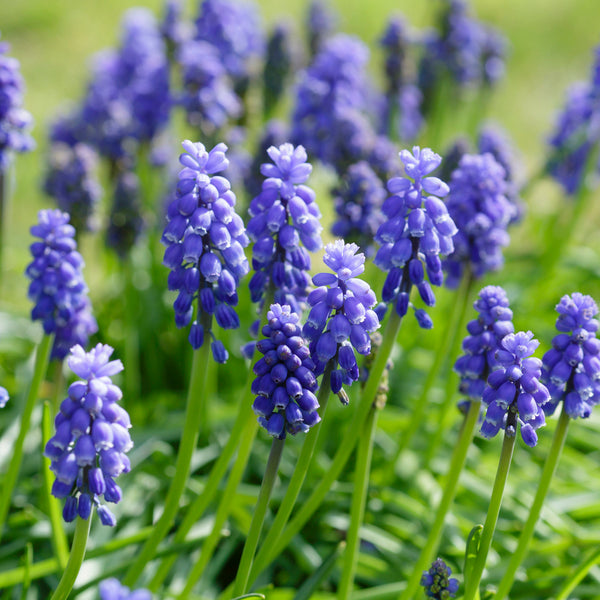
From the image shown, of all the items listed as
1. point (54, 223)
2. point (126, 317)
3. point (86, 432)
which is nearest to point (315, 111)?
point (126, 317)

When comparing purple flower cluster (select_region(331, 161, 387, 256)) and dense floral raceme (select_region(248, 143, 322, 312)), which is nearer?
dense floral raceme (select_region(248, 143, 322, 312))

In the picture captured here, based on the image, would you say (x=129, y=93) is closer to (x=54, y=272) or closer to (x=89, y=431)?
(x=54, y=272)

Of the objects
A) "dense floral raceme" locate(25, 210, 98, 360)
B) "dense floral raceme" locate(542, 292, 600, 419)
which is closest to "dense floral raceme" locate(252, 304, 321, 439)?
"dense floral raceme" locate(542, 292, 600, 419)

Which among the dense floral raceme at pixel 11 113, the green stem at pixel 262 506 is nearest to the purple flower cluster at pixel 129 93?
the dense floral raceme at pixel 11 113

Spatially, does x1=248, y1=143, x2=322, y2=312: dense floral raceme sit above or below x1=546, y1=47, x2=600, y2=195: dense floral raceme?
below

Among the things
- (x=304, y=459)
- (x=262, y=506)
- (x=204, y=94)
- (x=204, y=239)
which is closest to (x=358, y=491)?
(x=304, y=459)

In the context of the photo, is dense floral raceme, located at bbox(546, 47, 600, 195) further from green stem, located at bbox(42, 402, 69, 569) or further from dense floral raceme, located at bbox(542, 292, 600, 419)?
green stem, located at bbox(42, 402, 69, 569)

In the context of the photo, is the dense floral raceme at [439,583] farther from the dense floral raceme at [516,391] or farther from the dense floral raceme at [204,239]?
the dense floral raceme at [204,239]
